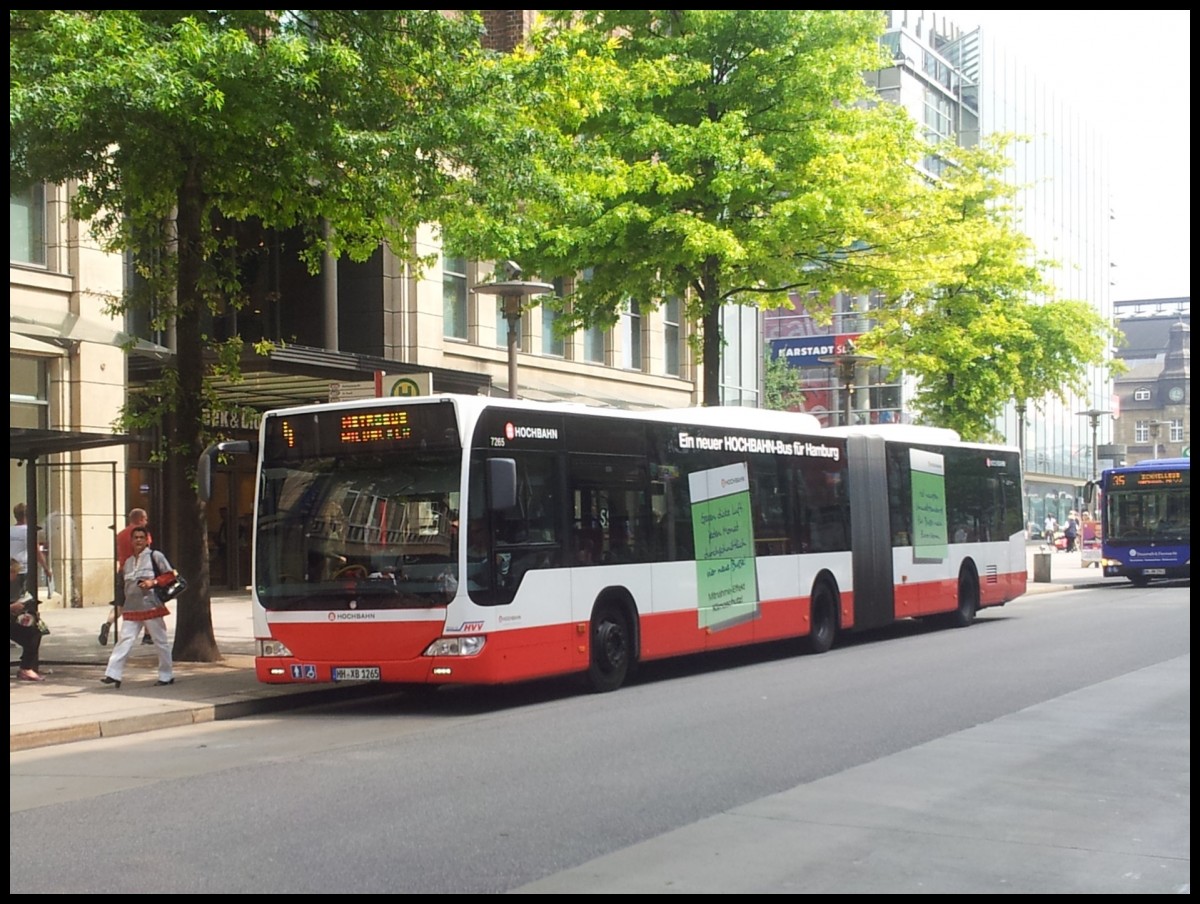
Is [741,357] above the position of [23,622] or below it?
above

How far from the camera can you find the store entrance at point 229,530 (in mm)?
30875

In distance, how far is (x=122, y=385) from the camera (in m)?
25.4

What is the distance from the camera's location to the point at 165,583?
1527 cm

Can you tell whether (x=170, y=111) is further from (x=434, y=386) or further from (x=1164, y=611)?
(x=1164, y=611)

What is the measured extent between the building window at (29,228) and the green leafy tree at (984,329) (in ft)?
61.6

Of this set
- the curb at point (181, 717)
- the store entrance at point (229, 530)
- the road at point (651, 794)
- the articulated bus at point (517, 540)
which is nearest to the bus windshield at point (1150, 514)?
the articulated bus at point (517, 540)

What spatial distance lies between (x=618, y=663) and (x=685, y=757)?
16.4 ft

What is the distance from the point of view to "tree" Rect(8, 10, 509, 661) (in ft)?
46.0

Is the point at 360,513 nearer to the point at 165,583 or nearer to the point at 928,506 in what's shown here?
the point at 165,583

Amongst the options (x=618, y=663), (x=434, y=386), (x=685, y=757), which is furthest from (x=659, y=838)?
(x=434, y=386)

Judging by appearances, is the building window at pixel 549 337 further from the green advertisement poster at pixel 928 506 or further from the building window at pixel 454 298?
the green advertisement poster at pixel 928 506

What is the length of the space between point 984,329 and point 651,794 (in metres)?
28.2

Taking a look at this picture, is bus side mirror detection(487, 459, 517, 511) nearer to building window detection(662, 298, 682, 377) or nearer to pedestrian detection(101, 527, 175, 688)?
pedestrian detection(101, 527, 175, 688)

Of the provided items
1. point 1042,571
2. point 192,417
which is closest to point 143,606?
point 192,417
